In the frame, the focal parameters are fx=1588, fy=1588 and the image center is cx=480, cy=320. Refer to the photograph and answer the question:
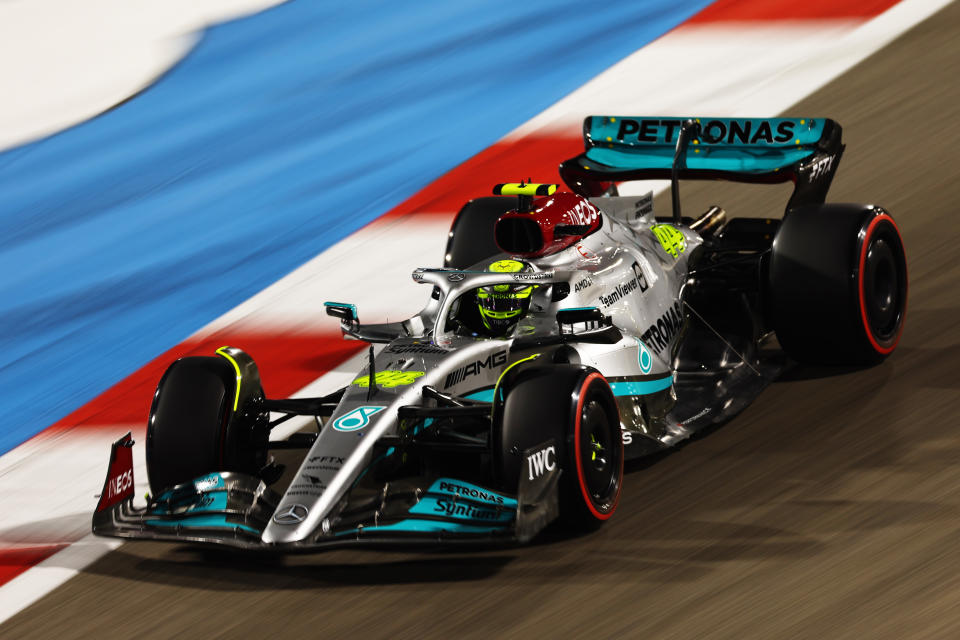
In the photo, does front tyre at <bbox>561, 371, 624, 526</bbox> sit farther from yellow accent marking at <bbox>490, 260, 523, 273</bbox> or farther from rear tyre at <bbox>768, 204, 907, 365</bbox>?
rear tyre at <bbox>768, 204, 907, 365</bbox>

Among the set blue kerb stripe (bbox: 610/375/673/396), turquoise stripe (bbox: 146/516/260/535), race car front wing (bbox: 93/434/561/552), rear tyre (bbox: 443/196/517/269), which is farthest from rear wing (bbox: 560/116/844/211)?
turquoise stripe (bbox: 146/516/260/535)

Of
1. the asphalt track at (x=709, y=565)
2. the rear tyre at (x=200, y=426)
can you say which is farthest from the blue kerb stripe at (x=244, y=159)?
the asphalt track at (x=709, y=565)

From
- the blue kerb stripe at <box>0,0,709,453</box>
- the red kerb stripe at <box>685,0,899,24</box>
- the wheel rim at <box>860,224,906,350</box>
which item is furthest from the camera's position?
the red kerb stripe at <box>685,0,899,24</box>

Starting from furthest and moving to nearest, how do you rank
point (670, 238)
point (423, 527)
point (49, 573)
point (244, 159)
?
point (244, 159)
point (670, 238)
point (49, 573)
point (423, 527)

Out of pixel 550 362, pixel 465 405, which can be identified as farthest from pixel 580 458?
pixel 550 362

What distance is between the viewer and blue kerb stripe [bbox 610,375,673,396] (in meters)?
7.35

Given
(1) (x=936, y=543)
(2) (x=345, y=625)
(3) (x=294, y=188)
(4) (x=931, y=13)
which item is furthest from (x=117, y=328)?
(4) (x=931, y=13)

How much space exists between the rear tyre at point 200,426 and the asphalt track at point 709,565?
0.41 m

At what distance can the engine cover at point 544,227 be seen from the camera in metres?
7.78

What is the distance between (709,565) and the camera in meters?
6.38

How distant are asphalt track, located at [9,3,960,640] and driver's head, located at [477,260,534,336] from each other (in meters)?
0.93

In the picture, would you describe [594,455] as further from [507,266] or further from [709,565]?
[507,266]

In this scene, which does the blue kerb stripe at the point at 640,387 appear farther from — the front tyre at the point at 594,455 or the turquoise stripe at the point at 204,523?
the turquoise stripe at the point at 204,523

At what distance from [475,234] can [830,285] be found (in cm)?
236
